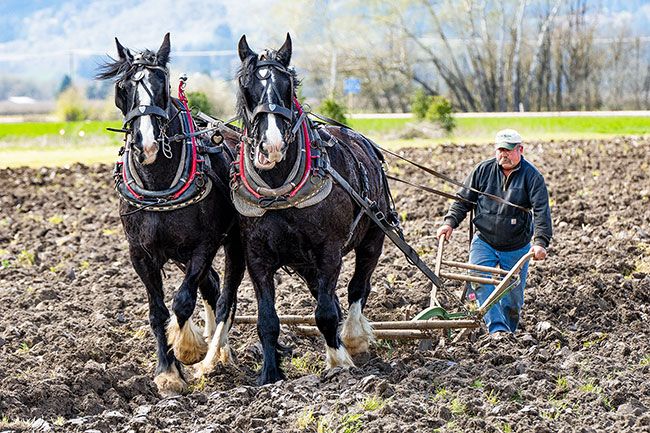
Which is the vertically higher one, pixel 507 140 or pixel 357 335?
pixel 507 140

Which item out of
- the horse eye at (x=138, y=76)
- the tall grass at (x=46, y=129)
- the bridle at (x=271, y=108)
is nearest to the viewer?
the bridle at (x=271, y=108)

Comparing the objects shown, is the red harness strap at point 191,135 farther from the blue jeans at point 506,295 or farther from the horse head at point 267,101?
the blue jeans at point 506,295

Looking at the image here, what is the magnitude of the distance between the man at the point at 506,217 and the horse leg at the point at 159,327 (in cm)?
227

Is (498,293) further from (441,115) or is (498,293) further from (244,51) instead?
(441,115)

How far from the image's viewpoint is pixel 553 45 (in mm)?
43562

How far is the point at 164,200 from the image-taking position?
6.79 meters

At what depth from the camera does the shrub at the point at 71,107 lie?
116 ft

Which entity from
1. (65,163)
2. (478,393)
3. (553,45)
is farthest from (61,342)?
(553,45)

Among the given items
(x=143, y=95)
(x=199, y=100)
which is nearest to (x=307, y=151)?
(x=143, y=95)

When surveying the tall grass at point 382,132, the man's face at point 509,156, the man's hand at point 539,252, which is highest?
the man's face at point 509,156

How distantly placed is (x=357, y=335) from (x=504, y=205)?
153 cm

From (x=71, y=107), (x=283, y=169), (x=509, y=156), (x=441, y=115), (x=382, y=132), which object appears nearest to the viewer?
(x=283, y=169)

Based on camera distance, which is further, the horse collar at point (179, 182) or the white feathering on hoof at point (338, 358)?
the white feathering on hoof at point (338, 358)

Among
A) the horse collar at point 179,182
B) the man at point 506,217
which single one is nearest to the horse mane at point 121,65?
the horse collar at point 179,182
